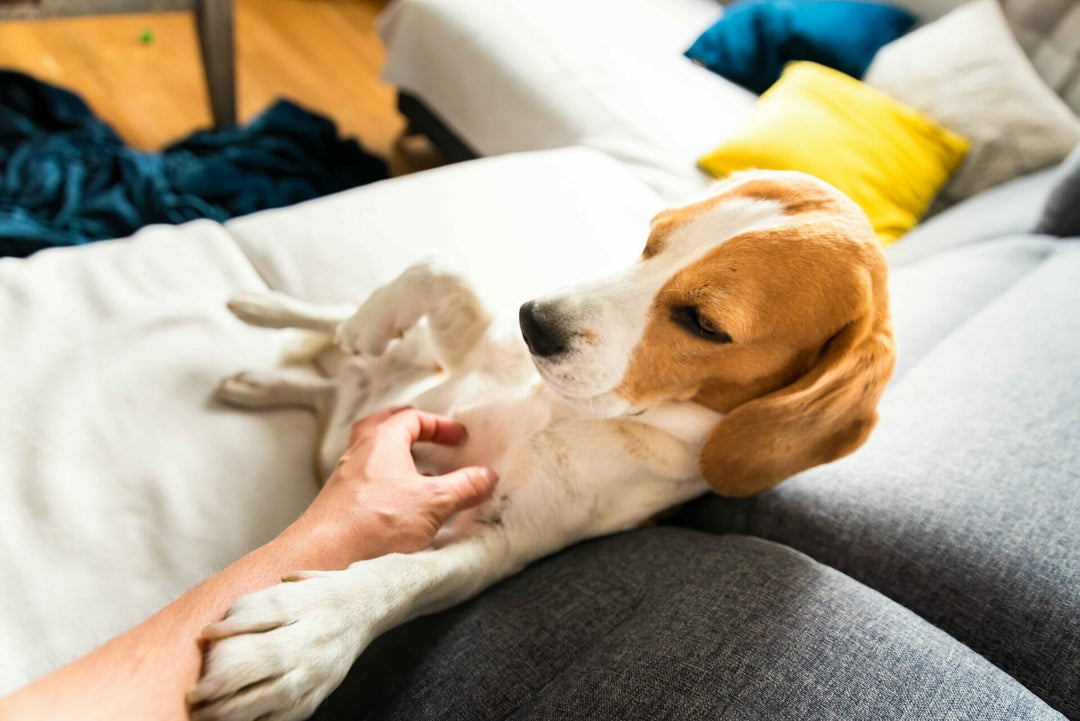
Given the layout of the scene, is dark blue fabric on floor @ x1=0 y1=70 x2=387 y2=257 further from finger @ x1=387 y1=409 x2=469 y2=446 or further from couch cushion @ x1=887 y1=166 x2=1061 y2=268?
couch cushion @ x1=887 y1=166 x2=1061 y2=268

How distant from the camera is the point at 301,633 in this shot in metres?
0.81

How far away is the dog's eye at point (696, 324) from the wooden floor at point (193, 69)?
2.60 meters

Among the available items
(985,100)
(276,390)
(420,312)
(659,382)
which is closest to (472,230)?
(420,312)

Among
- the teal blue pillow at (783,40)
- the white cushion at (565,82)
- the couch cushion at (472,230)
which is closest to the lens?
the couch cushion at (472,230)

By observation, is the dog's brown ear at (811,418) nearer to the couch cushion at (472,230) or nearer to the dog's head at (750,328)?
the dog's head at (750,328)

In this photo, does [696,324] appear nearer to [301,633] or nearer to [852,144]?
[301,633]

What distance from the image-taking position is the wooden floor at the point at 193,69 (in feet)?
10.4

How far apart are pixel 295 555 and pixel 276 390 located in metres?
0.45

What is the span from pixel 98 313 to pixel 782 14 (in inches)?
100

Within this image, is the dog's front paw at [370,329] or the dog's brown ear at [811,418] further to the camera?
the dog's front paw at [370,329]

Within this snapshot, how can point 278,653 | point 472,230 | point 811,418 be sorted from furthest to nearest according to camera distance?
point 472,230
point 811,418
point 278,653

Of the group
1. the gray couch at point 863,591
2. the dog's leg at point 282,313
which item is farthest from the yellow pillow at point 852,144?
the dog's leg at point 282,313

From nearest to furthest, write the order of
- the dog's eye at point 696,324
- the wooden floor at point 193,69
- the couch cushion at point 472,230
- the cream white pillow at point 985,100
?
the dog's eye at point 696,324 → the couch cushion at point 472,230 → the cream white pillow at point 985,100 → the wooden floor at point 193,69

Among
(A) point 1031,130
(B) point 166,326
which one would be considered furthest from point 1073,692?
(A) point 1031,130
